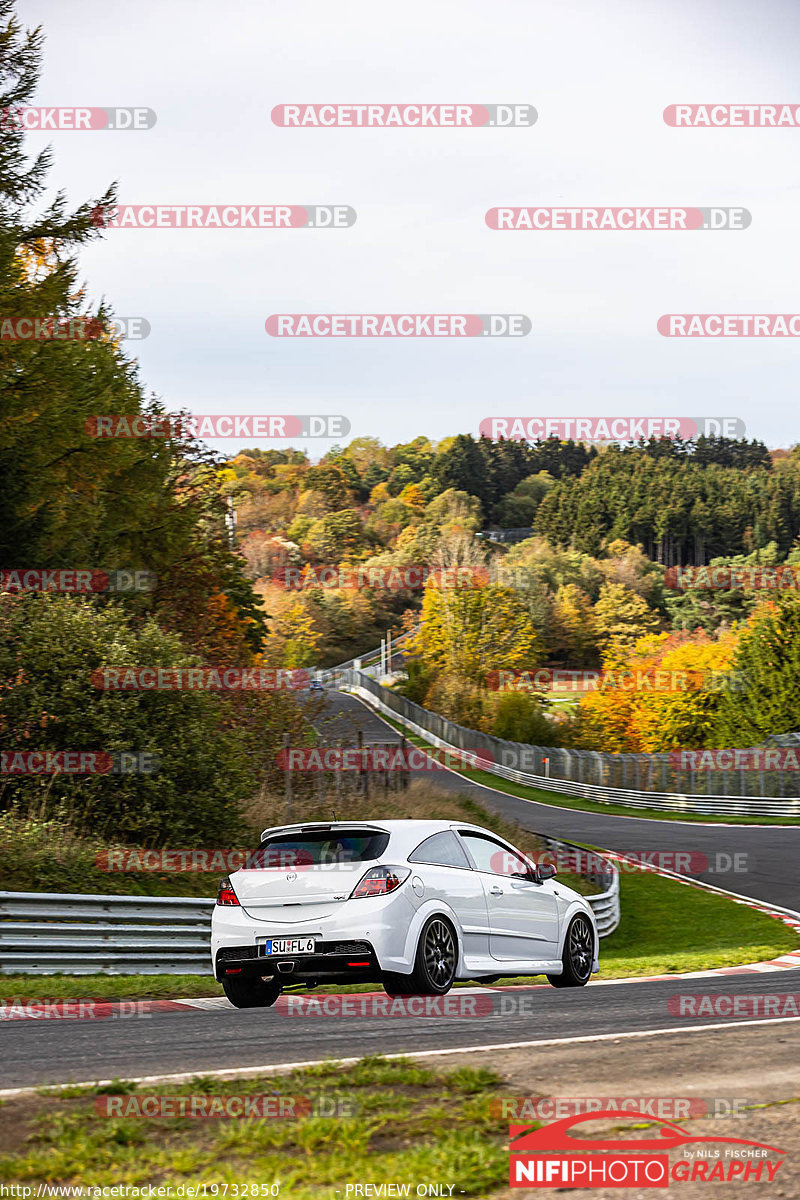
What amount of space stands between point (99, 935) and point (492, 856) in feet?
14.2

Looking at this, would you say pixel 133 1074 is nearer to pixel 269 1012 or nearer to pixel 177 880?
pixel 269 1012

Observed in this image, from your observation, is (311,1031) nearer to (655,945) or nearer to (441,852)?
(441,852)

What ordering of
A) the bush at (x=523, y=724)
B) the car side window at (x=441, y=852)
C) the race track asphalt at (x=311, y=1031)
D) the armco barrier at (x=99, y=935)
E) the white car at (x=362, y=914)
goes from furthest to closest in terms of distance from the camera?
the bush at (x=523, y=724), the armco barrier at (x=99, y=935), the car side window at (x=441, y=852), the white car at (x=362, y=914), the race track asphalt at (x=311, y=1031)

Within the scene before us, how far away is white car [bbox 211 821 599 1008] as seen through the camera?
30.0ft

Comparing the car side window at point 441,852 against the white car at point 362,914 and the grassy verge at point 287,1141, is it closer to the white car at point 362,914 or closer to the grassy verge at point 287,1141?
the white car at point 362,914

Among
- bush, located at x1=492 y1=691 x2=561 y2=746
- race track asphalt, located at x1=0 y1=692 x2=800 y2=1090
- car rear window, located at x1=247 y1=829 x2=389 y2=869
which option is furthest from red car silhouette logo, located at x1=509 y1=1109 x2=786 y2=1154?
bush, located at x1=492 y1=691 x2=561 y2=746

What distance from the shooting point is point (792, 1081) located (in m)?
5.75

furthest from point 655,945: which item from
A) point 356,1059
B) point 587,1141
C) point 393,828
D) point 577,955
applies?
point 587,1141

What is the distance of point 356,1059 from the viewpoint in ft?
21.1

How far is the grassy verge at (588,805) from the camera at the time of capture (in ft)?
143

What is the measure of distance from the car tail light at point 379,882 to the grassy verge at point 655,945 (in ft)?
9.16

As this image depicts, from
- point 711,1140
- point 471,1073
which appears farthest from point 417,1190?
point 471,1073

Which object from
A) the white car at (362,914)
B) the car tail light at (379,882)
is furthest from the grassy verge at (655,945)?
the car tail light at (379,882)

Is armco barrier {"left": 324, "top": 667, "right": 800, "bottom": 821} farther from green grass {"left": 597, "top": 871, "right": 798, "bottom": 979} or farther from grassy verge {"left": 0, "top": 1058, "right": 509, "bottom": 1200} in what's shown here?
grassy verge {"left": 0, "top": 1058, "right": 509, "bottom": 1200}
